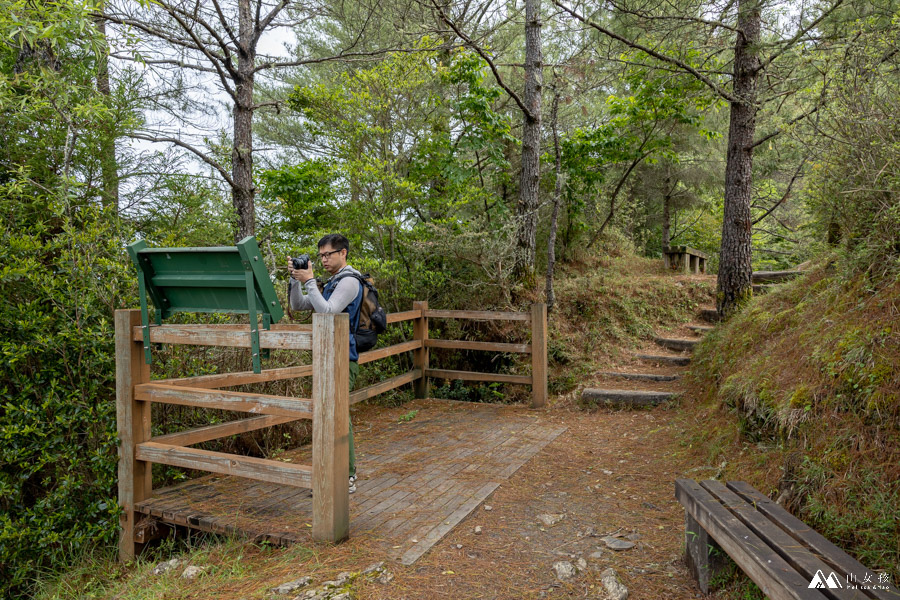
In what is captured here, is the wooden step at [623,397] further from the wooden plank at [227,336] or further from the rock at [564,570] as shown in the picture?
the wooden plank at [227,336]

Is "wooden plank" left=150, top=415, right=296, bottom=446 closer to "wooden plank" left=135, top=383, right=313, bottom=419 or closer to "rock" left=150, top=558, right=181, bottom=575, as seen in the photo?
"wooden plank" left=135, top=383, right=313, bottom=419

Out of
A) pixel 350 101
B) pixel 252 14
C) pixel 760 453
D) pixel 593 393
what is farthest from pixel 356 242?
pixel 760 453

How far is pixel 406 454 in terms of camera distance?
5.18 m

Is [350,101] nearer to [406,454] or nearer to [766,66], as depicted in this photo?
[406,454]

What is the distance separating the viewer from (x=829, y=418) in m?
3.21

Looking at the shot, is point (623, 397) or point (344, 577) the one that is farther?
point (623, 397)

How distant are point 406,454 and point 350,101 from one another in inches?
187

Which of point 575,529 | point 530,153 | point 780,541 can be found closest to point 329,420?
point 575,529

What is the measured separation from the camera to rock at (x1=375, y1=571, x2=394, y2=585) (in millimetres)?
2844

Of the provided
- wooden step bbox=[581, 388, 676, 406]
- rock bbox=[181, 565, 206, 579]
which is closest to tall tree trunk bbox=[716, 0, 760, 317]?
wooden step bbox=[581, 388, 676, 406]

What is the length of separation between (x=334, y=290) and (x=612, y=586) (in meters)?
2.41

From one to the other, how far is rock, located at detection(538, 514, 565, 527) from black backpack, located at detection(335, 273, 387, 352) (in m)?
1.71

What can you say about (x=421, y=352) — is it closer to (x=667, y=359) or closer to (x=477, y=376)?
(x=477, y=376)

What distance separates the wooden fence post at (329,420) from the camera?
3094 millimetres
